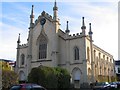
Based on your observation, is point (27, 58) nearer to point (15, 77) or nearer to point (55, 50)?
point (55, 50)

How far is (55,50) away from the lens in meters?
55.2

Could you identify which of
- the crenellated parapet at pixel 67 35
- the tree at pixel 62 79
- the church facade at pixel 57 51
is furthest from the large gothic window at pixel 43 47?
the tree at pixel 62 79

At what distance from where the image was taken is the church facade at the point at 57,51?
52594 millimetres

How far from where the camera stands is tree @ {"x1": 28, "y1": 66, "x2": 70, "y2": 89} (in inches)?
1535

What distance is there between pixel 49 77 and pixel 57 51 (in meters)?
16.0

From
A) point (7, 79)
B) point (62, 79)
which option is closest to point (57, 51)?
point (62, 79)

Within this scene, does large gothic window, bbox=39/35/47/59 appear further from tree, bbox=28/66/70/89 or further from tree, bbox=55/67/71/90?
tree, bbox=55/67/71/90

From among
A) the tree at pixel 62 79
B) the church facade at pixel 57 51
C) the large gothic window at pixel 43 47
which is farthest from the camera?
the large gothic window at pixel 43 47

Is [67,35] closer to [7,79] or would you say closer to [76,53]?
[76,53]

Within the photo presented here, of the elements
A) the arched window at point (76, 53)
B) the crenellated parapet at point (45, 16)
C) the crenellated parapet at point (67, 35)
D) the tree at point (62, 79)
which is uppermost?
the crenellated parapet at point (45, 16)

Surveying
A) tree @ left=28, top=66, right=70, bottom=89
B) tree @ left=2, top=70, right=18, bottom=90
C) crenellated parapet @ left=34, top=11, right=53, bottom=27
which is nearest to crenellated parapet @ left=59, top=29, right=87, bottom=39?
crenellated parapet @ left=34, top=11, right=53, bottom=27

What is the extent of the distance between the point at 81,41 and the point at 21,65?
19.8 metres

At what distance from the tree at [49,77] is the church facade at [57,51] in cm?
938

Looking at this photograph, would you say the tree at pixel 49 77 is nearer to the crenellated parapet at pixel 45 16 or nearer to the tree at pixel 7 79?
the tree at pixel 7 79
